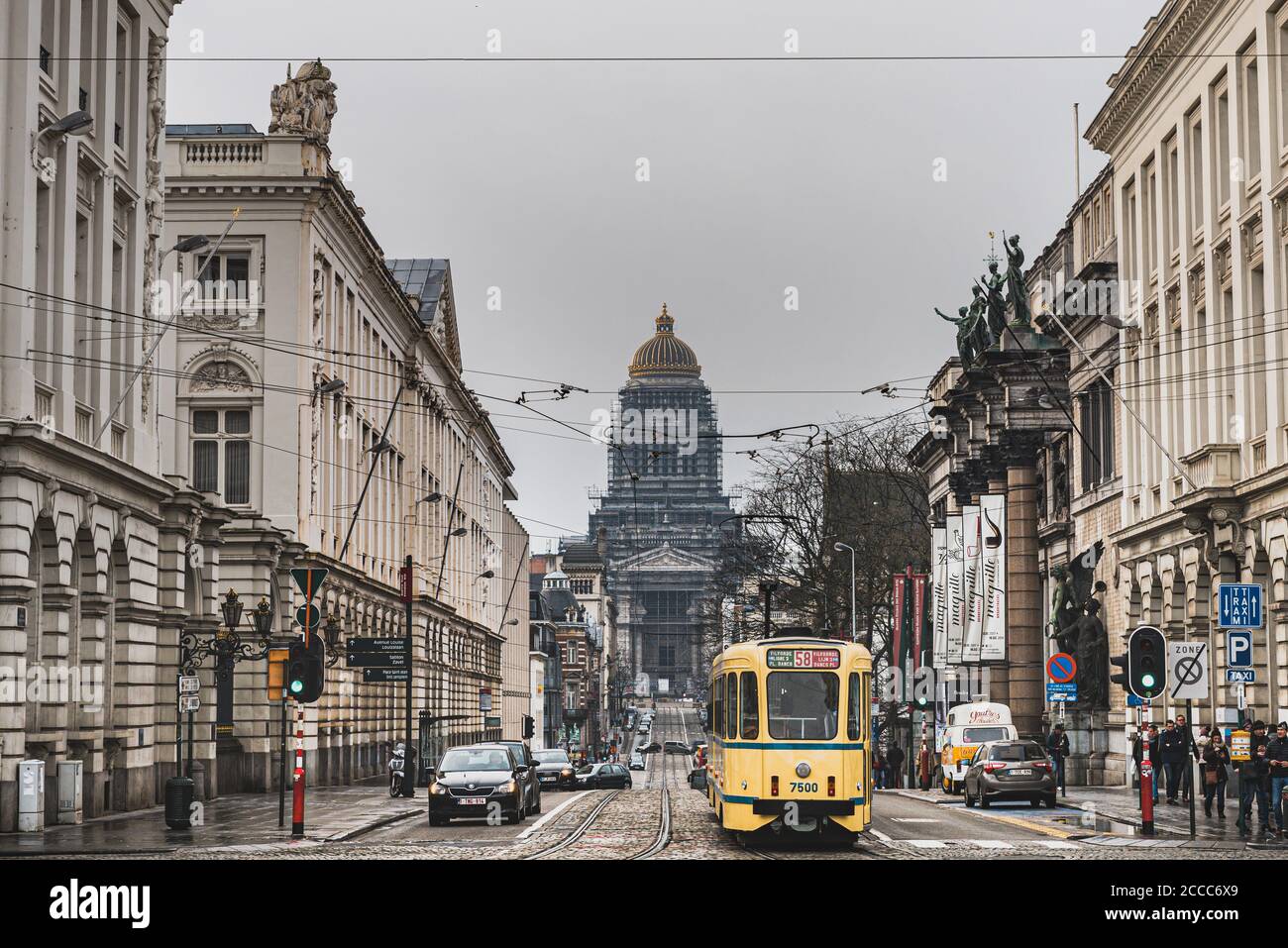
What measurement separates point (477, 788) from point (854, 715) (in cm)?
1026

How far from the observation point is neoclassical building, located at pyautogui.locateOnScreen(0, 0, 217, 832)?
109 feet

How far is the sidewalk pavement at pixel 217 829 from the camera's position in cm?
2928

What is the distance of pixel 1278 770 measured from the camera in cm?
3161

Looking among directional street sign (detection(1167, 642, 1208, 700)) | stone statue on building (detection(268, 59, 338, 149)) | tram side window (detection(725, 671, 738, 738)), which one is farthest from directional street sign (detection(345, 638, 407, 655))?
directional street sign (detection(1167, 642, 1208, 700))

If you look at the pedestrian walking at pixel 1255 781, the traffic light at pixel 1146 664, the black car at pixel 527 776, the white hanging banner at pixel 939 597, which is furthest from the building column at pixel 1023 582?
the traffic light at pixel 1146 664

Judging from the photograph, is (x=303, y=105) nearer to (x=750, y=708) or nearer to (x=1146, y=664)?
(x=750, y=708)

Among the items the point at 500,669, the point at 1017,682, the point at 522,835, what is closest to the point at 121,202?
the point at 522,835

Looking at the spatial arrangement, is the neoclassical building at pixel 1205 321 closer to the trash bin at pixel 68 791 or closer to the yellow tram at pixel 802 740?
the yellow tram at pixel 802 740

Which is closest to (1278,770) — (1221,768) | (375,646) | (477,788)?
(1221,768)

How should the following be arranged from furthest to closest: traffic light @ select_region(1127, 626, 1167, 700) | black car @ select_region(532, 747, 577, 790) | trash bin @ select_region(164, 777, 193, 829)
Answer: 1. black car @ select_region(532, 747, 577, 790)
2. trash bin @ select_region(164, 777, 193, 829)
3. traffic light @ select_region(1127, 626, 1167, 700)

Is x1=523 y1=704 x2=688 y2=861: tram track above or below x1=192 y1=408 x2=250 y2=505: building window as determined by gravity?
below

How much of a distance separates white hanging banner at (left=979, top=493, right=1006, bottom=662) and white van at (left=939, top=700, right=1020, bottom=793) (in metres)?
1.62

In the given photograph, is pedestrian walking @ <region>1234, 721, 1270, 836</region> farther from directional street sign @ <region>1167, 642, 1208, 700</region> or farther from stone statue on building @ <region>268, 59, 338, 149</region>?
stone statue on building @ <region>268, 59, 338, 149</region>
